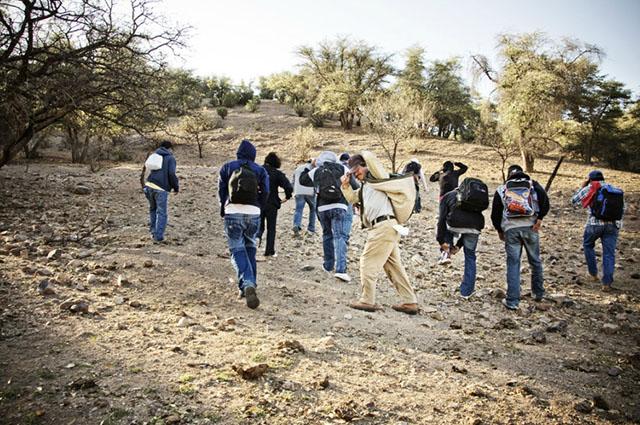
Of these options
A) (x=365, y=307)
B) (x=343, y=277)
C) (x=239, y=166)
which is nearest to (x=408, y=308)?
(x=365, y=307)

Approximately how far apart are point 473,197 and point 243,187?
3.47 metres

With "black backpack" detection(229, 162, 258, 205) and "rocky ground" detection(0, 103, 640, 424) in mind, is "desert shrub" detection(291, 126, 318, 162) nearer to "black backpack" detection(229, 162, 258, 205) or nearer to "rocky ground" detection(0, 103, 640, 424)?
"rocky ground" detection(0, 103, 640, 424)

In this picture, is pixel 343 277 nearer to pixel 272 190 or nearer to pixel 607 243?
pixel 272 190

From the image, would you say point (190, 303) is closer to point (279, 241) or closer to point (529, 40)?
point (279, 241)

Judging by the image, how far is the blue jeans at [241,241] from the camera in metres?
5.14

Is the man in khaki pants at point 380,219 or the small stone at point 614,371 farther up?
the man in khaki pants at point 380,219

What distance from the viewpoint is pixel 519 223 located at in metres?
6.04

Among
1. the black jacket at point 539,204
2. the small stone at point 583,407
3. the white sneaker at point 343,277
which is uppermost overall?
the black jacket at point 539,204

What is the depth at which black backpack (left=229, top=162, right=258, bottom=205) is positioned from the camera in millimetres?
5160

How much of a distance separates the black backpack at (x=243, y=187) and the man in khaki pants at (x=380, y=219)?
1.21 m

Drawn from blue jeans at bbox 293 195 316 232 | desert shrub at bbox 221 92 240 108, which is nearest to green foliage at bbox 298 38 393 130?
desert shrub at bbox 221 92 240 108

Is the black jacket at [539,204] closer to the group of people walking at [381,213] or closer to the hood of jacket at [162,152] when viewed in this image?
the group of people walking at [381,213]

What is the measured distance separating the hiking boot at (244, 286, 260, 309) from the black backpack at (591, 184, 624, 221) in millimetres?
6120

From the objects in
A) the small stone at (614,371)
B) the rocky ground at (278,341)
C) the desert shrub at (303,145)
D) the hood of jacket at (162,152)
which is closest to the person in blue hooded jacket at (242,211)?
the rocky ground at (278,341)
